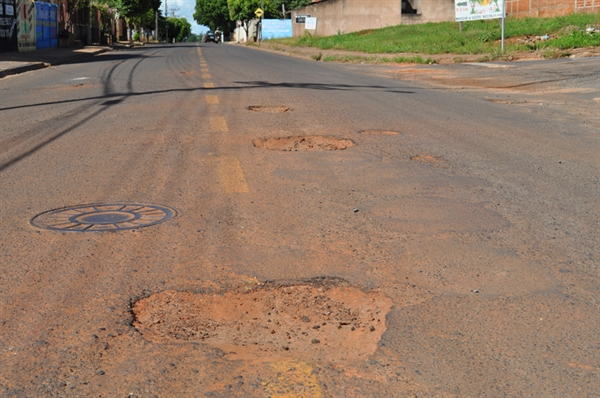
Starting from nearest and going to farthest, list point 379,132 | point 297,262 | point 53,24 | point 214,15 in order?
1. point 297,262
2. point 379,132
3. point 53,24
4. point 214,15

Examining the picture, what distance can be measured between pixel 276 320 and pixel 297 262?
2.89 ft

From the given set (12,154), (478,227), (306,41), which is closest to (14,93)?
(12,154)

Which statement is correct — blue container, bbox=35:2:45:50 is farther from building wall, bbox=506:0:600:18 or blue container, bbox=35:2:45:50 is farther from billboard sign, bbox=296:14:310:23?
billboard sign, bbox=296:14:310:23

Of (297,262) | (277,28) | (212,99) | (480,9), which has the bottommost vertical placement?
(297,262)

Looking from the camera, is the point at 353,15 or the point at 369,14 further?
the point at 353,15

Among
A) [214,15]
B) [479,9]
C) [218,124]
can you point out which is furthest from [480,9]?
[214,15]

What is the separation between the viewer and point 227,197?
6125mm

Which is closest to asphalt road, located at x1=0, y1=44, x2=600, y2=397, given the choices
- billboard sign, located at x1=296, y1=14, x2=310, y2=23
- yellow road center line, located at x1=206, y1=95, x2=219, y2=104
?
yellow road center line, located at x1=206, y1=95, x2=219, y2=104

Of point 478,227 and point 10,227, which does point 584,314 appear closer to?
point 478,227

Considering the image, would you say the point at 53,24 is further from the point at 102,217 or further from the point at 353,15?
the point at 102,217

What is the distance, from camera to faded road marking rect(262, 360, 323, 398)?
2.93 metres

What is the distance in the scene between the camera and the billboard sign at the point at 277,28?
7900 centimetres

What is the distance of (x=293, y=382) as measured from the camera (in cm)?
302

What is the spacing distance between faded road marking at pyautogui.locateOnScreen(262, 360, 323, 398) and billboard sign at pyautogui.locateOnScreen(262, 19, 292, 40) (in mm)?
77590
